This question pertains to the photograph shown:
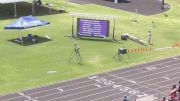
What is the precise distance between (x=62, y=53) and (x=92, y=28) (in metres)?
6.95

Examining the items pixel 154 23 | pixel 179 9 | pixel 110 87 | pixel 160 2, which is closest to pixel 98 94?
pixel 110 87

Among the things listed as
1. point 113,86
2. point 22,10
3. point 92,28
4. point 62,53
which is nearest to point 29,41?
point 62,53

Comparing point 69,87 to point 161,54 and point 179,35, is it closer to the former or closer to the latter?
point 161,54

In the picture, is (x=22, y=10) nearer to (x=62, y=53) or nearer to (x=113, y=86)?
(x=62, y=53)

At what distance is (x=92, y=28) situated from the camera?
5666cm

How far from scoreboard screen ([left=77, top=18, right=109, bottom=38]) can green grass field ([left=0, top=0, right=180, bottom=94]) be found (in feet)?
3.58

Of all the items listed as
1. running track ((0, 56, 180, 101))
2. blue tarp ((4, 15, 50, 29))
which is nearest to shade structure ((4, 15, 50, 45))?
blue tarp ((4, 15, 50, 29))

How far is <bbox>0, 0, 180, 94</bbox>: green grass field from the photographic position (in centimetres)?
4400

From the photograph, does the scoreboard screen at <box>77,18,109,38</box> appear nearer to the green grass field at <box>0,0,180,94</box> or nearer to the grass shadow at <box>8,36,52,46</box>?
the green grass field at <box>0,0,180,94</box>

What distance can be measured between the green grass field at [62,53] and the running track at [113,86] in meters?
1.32

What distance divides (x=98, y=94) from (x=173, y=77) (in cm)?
851

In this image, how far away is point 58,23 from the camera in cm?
6381

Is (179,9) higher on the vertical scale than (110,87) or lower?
higher

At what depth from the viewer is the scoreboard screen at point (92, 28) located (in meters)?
56.4
